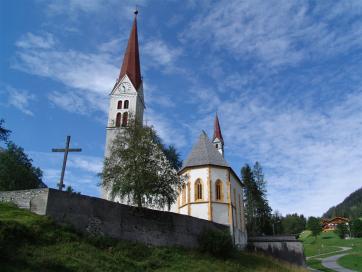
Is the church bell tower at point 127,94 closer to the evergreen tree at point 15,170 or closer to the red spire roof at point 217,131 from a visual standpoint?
the evergreen tree at point 15,170

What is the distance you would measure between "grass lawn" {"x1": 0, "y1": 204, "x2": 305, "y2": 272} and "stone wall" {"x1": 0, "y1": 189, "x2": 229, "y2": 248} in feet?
2.20

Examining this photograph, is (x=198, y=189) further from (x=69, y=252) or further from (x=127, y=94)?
(x=127, y=94)

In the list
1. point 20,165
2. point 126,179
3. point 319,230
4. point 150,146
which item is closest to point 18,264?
point 126,179

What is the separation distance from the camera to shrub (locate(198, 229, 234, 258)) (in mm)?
26062

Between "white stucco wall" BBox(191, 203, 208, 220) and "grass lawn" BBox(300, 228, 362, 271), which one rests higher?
"white stucco wall" BBox(191, 203, 208, 220)

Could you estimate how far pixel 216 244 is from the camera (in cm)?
2608

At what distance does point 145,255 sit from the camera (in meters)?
21.6

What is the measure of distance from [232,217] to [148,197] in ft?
39.4

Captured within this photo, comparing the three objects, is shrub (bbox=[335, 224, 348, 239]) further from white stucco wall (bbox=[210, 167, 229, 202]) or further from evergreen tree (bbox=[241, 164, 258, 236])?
white stucco wall (bbox=[210, 167, 229, 202])

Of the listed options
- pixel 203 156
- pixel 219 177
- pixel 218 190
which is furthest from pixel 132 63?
pixel 218 190

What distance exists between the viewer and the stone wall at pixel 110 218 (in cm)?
1978

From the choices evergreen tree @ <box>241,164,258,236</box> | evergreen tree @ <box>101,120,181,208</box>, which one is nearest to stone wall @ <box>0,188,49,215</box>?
evergreen tree @ <box>101,120,181,208</box>

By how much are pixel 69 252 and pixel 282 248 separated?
2718 centimetres

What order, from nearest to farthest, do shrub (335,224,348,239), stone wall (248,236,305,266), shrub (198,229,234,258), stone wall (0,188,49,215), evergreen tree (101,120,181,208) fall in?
stone wall (0,188,49,215) → evergreen tree (101,120,181,208) → shrub (198,229,234,258) → stone wall (248,236,305,266) → shrub (335,224,348,239)
